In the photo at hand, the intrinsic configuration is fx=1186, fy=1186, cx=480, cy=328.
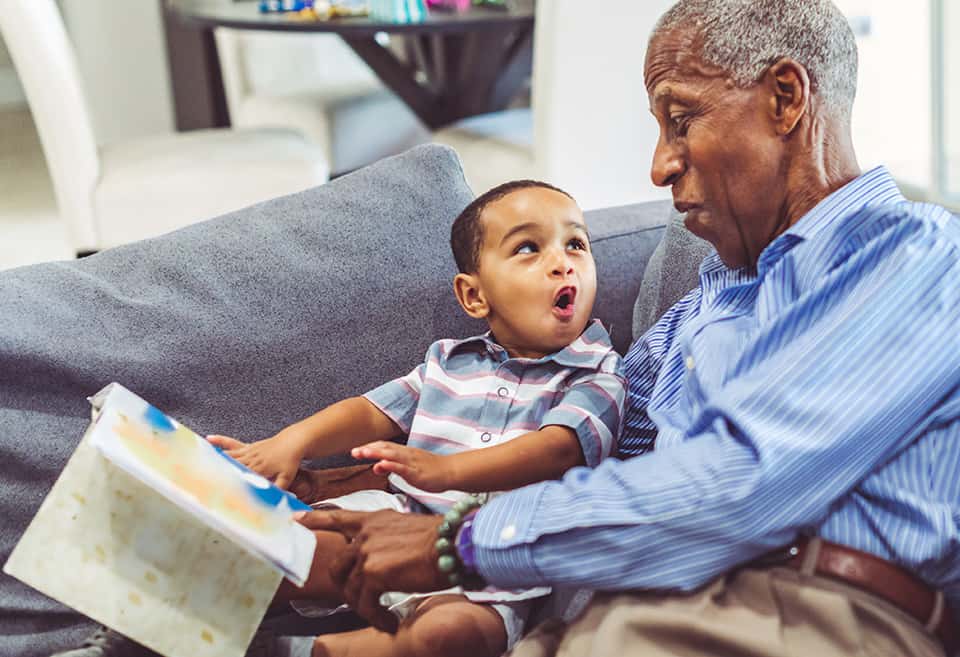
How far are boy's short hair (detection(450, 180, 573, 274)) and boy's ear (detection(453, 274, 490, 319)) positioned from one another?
1cm

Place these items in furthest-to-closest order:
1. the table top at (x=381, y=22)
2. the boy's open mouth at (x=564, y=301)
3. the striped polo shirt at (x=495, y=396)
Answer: the table top at (x=381, y=22)
the boy's open mouth at (x=564, y=301)
the striped polo shirt at (x=495, y=396)

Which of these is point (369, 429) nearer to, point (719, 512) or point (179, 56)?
point (719, 512)

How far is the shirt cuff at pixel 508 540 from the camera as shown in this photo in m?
1.09

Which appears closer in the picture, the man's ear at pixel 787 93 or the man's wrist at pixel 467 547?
the man's wrist at pixel 467 547

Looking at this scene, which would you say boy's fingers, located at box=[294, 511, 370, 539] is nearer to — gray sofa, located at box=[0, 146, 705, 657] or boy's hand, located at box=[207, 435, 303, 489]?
boy's hand, located at box=[207, 435, 303, 489]

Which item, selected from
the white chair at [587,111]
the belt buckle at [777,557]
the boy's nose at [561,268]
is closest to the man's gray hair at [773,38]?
the boy's nose at [561,268]

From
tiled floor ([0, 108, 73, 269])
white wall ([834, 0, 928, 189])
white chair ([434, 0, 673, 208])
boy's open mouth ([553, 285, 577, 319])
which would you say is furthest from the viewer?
white wall ([834, 0, 928, 189])

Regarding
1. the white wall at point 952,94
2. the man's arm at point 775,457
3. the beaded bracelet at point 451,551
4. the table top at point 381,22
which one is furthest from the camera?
the white wall at point 952,94

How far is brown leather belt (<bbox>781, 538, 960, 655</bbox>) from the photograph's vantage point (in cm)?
105

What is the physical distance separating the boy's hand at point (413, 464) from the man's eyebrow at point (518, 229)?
1.21 feet

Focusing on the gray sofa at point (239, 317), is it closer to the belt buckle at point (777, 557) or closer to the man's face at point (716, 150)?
the man's face at point (716, 150)

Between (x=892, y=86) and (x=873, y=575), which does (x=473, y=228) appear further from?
(x=892, y=86)

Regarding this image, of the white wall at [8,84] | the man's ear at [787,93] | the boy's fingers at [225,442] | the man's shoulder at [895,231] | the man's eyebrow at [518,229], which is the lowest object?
the white wall at [8,84]

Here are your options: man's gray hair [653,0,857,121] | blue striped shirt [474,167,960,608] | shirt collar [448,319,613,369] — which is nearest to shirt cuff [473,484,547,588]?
blue striped shirt [474,167,960,608]
